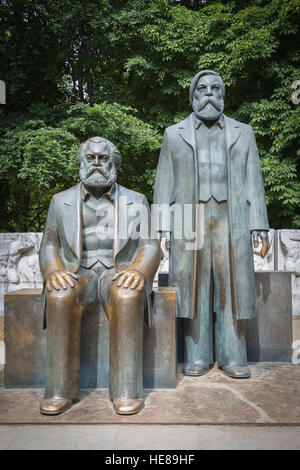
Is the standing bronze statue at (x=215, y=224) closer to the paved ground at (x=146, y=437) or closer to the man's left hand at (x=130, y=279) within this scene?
the man's left hand at (x=130, y=279)

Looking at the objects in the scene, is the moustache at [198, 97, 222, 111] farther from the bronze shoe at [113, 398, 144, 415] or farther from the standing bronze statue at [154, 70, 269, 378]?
the bronze shoe at [113, 398, 144, 415]

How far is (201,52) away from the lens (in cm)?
1197

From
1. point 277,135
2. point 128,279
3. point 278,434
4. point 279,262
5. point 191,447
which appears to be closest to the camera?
point 191,447

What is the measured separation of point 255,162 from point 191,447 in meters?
2.47

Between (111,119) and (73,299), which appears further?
(111,119)

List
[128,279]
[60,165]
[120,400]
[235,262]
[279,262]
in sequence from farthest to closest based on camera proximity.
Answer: [60,165] → [279,262] → [235,262] → [128,279] → [120,400]

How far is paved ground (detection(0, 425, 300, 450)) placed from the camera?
258cm

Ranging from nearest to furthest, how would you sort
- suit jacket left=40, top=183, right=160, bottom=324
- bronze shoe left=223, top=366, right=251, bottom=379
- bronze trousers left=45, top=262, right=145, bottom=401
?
bronze trousers left=45, top=262, right=145, bottom=401 → suit jacket left=40, top=183, right=160, bottom=324 → bronze shoe left=223, top=366, right=251, bottom=379

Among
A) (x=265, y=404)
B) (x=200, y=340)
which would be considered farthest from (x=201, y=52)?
(x=265, y=404)

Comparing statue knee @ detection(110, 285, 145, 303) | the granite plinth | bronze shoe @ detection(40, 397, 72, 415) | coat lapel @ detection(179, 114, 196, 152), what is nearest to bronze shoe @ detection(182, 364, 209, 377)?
the granite plinth

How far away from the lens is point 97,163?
141 inches

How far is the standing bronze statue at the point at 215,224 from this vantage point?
158 inches

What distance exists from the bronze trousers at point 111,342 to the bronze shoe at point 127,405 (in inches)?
1.6

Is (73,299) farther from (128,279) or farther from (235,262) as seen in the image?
(235,262)
